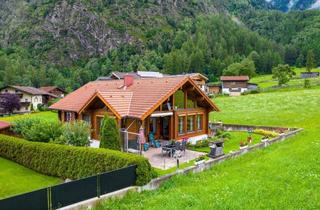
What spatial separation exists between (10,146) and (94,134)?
6319 mm

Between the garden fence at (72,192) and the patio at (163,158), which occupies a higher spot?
the garden fence at (72,192)

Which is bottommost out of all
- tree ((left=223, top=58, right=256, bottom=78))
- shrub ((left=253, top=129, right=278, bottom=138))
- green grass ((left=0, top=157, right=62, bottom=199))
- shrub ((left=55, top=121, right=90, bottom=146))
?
green grass ((left=0, top=157, right=62, bottom=199))

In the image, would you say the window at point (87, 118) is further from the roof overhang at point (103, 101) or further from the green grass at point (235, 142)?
the green grass at point (235, 142)

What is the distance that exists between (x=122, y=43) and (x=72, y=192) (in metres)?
156

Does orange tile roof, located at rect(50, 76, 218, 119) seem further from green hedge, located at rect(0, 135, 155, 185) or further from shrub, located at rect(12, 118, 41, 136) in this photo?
green hedge, located at rect(0, 135, 155, 185)

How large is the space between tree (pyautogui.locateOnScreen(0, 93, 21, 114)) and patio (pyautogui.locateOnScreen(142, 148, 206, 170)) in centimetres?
6180

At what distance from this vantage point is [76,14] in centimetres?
16800

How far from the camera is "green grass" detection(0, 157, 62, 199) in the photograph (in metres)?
17.0

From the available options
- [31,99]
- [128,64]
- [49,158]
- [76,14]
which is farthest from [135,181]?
[76,14]

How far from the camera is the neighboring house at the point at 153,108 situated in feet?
77.4

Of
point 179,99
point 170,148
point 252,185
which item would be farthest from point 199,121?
point 252,185

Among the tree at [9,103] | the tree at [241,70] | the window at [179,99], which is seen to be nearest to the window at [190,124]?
the window at [179,99]

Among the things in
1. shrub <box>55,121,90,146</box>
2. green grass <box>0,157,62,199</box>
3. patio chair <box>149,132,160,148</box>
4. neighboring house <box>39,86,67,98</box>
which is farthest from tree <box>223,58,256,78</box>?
green grass <box>0,157,62,199</box>

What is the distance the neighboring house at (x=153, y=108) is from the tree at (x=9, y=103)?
5196 centimetres
